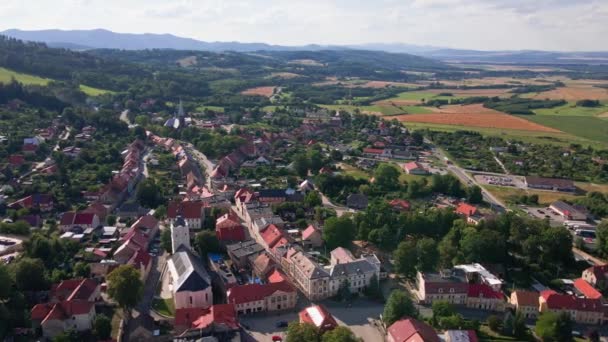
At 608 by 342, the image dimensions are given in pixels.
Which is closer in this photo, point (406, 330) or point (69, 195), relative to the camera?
point (406, 330)

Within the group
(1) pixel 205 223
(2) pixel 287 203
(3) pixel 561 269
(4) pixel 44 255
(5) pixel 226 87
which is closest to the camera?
(4) pixel 44 255

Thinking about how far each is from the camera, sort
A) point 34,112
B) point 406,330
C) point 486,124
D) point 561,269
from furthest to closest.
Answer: point 486,124 → point 34,112 → point 561,269 → point 406,330

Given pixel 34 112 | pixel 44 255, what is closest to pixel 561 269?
pixel 44 255

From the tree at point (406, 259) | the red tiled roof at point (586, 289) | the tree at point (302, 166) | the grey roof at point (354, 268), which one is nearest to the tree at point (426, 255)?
the tree at point (406, 259)

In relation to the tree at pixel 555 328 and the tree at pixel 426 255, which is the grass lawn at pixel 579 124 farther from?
the tree at pixel 555 328

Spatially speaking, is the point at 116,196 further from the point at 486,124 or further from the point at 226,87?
the point at 226,87

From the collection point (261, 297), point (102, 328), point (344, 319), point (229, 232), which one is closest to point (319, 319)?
point (344, 319)
